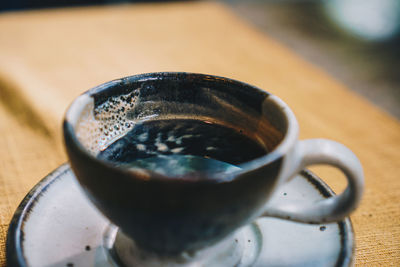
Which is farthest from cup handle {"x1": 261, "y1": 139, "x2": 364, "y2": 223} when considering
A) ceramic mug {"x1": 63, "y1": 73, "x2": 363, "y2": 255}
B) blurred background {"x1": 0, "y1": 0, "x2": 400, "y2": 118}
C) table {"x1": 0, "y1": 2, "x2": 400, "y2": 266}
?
blurred background {"x1": 0, "y1": 0, "x2": 400, "y2": 118}

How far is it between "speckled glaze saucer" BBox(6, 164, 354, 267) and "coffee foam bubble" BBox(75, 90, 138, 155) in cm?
7

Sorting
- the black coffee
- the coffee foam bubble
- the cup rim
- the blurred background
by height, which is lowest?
the blurred background

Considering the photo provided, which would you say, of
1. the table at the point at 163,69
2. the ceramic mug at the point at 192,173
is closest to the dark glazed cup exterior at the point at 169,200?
the ceramic mug at the point at 192,173

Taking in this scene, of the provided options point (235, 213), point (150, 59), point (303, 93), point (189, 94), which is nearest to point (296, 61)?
point (303, 93)

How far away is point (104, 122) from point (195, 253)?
5.0 inches

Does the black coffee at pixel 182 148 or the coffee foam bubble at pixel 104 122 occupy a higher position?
the coffee foam bubble at pixel 104 122

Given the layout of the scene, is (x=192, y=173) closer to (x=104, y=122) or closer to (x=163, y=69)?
(x=104, y=122)

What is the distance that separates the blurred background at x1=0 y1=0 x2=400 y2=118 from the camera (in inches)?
31.5

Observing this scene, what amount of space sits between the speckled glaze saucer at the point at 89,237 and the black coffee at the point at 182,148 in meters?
0.06

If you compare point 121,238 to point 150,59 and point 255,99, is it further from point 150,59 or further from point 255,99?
point 150,59

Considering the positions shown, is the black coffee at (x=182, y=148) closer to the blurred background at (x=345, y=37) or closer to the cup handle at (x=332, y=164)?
the cup handle at (x=332, y=164)

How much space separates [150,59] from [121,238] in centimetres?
52

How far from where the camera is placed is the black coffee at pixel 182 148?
0.32 m

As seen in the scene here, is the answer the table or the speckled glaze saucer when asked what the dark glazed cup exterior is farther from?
the table
